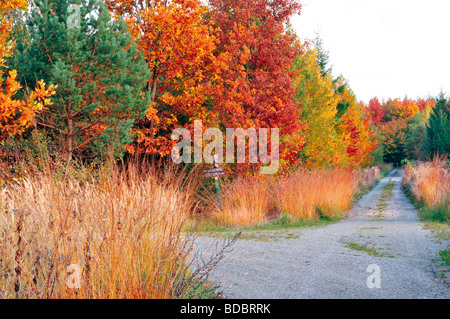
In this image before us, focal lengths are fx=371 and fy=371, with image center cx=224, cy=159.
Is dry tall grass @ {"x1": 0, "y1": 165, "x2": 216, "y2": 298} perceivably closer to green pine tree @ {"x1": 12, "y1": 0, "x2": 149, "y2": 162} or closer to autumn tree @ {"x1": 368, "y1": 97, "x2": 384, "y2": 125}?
green pine tree @ {"x1": 12, "y1": 0, "x2": 149, "y2": 162}

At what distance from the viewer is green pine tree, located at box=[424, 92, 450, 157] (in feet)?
90.2

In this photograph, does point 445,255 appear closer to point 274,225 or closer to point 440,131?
point 274,225

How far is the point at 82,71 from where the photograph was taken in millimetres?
11836

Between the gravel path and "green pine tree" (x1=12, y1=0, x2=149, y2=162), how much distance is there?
Answer: 22.0 ft

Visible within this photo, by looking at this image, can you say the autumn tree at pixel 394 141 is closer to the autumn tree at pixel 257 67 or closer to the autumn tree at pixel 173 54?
the autumn tree at pixel 257 67

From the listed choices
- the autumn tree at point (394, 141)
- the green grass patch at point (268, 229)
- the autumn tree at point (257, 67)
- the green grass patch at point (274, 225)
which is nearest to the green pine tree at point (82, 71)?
the autumn tree at point (257, 67)

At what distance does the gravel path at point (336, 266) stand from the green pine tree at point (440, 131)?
22.0 m

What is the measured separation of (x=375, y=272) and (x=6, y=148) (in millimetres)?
9156

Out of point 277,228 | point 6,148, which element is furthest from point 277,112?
point 6,148

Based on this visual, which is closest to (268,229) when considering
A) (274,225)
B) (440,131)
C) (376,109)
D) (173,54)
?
(274,225)

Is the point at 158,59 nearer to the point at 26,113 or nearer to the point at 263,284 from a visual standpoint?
the point at 26,113

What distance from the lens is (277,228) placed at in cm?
927

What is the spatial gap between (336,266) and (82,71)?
393 inches
